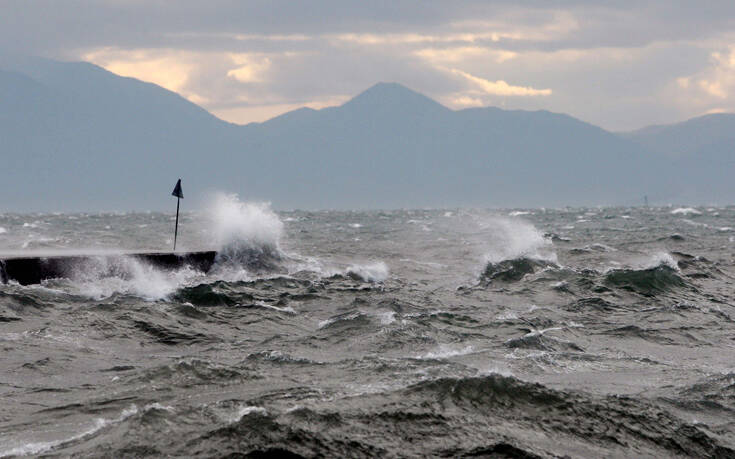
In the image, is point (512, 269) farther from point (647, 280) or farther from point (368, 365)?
point (368, 365)

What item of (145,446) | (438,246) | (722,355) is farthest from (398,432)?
(438,246)

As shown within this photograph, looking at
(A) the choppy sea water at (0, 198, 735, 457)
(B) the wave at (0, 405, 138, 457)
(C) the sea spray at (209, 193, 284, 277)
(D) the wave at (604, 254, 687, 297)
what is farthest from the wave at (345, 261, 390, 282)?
(B) the wave at (0, 405, 138, 457)

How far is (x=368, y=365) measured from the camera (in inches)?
384

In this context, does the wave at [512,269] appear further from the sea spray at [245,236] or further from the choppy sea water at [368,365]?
the sea spray at [245,236]

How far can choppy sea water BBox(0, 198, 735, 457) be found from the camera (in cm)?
697

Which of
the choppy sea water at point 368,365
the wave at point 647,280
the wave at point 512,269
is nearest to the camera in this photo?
the choppy sea water at point 368,365

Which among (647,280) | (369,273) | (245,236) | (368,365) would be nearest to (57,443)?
(368,365)

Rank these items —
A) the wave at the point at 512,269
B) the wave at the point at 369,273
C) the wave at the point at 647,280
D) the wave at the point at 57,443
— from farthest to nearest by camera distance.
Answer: the wave at the point at 369,273, the wave at the point at 512,269, the wave at the point at 647,280, the wave at the point at 57,443

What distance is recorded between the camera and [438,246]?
35.0 m

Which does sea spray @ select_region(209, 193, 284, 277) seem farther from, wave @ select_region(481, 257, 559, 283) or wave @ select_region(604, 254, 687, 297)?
wave @ select_region(604, 254, 687, 297)

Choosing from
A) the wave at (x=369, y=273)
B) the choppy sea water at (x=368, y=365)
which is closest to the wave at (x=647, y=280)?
the choppy sea water at (x=368, y=365)

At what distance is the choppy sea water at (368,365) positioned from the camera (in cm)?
697

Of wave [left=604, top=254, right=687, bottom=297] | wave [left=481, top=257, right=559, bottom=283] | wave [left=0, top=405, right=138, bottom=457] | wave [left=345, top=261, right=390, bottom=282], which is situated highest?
wave [left=604, top=254, right=687, bottom=297]

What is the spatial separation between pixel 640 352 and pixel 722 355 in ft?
3.43
